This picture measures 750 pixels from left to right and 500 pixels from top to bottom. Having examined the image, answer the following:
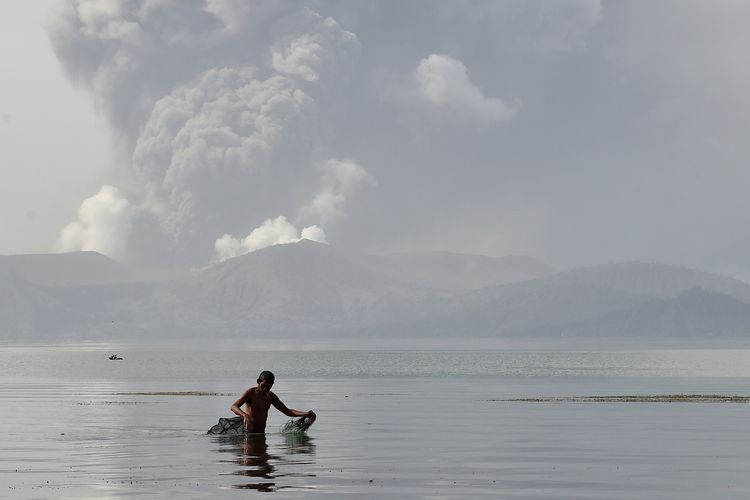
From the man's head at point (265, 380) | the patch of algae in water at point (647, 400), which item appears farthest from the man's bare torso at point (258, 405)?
the patch of algae in water at point (647, 400)

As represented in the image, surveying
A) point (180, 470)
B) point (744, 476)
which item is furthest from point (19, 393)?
point (744, 476)

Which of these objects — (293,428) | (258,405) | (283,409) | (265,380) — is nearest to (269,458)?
(265,380)

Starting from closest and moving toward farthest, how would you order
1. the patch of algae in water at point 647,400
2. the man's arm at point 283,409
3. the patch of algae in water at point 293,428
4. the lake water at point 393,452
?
the lake water at point 393,452
the man's arm at point 283,409
the patch of algae in water at point 293,428
the patch of algae in water at point 647,400

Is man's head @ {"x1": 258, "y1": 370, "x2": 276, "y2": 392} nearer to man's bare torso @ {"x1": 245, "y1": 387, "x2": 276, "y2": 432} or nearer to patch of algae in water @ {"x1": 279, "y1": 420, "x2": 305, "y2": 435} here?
man's bare torso @ {"x1": 245, "y1": 387, "x2": 276, "y2": 432}

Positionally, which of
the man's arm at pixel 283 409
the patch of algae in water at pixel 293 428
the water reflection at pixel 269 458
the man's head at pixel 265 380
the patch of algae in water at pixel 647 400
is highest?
the patch of algae in water at pixel 647 400

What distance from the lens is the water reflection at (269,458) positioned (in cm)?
3348

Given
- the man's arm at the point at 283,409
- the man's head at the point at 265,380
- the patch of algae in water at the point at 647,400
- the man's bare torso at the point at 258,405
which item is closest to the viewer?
the man's head at the point at 265,380

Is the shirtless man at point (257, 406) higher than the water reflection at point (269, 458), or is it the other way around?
the shirtless man at point (257, 406)

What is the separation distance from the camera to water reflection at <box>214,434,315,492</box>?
33.5 metres

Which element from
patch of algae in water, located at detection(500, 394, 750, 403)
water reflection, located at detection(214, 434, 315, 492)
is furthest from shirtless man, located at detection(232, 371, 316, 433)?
patch of algae in water, located at detection(500, 394, 750, 403)

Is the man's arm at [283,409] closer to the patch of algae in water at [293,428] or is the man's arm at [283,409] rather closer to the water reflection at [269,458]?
the water reflection at [269,458]

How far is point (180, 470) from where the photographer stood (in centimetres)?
3653

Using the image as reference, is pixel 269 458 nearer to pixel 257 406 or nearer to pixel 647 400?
pixel 257 406

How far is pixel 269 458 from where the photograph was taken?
39.9 meters
